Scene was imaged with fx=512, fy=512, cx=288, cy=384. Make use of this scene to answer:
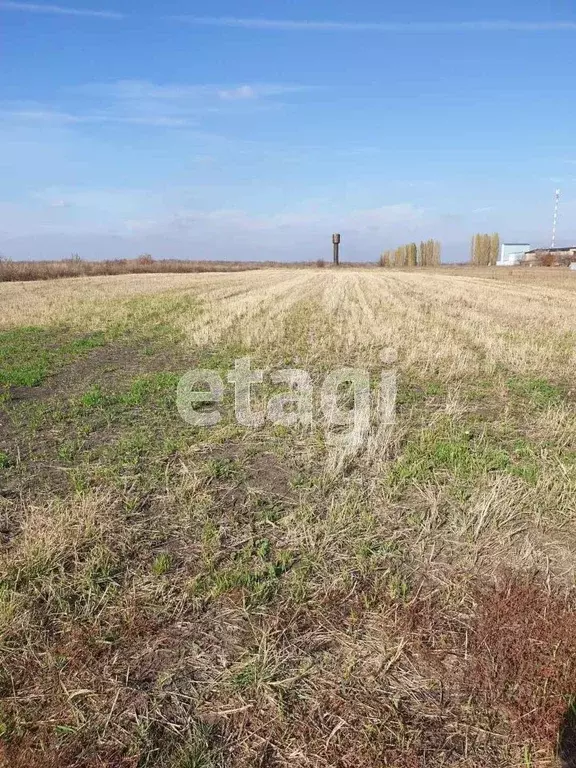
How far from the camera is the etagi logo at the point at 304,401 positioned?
6176 mm

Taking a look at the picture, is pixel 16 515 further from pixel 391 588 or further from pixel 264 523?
pixel 391 588

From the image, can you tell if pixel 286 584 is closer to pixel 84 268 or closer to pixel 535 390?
pixel 535 390

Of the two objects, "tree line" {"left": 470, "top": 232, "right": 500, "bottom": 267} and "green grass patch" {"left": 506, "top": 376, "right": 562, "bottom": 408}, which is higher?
"tree line" {"left": 470, "top": 232, "right": 500, "bottom": 267}

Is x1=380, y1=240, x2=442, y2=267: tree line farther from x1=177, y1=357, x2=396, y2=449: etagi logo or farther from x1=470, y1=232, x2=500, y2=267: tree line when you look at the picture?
x1=177, y1=357, x2=396, y2=449: etagi logo

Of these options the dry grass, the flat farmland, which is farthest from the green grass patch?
the dry grass

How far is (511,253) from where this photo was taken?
3019 inches

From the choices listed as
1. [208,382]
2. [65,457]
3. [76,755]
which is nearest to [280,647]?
[76,755]

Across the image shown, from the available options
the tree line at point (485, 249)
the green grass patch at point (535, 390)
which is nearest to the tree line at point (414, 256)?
the tree line at point (485, 249)

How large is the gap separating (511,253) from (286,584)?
83313 mm

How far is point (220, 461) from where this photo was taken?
5.16 meters

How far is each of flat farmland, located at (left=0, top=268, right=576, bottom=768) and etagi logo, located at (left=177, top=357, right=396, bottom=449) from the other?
103 mm

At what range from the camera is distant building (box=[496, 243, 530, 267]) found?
236 feet

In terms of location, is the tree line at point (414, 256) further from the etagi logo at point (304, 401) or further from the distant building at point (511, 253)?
the etagi logo at point (304, 401)

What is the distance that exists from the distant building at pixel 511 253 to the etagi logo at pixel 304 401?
70060 mm
